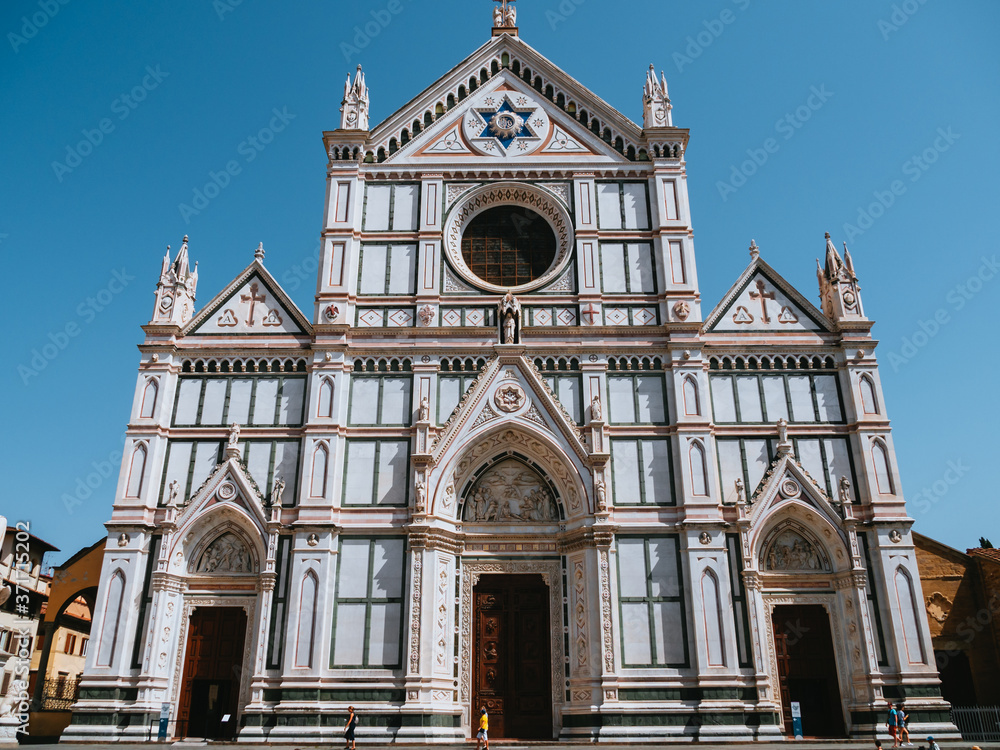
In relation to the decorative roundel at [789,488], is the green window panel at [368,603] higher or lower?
lower

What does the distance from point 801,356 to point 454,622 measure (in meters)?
12.5

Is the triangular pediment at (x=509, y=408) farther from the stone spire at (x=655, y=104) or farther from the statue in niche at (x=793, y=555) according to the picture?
the stone spire at (x=655, y=104)

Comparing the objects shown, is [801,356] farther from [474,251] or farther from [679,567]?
[474,251]

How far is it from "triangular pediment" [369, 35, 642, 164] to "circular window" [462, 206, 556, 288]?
6.36ft

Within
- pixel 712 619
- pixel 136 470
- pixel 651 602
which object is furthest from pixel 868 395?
pixel 136 470

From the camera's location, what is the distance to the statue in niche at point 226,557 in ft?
72.9

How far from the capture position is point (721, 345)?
23844mm

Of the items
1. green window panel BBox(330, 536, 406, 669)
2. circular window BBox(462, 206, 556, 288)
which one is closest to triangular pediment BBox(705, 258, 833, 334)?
circular window BBox(462, 206, 556, 288)

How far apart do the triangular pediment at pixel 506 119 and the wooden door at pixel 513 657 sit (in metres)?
13.5

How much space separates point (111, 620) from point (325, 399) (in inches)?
311

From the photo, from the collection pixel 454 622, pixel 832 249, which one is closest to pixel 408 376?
pixel 454 622

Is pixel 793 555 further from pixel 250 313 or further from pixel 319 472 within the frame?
pixel 250 313

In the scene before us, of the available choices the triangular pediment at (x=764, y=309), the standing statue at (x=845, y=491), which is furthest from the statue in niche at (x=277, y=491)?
the standing statue at (x=845, y=491)

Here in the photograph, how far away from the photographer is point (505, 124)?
26891mm
